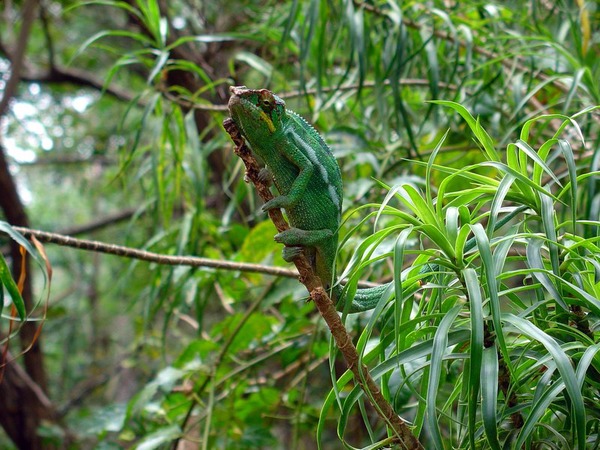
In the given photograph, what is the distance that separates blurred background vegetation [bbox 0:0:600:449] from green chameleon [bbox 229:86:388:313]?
0.31 feet

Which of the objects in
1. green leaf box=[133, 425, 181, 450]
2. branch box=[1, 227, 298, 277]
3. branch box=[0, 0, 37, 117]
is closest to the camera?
branch box=[1, 227, 298, 277]

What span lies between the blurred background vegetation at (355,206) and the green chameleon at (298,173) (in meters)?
0.09

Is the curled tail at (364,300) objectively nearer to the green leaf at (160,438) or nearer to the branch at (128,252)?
the branch at (128,252)

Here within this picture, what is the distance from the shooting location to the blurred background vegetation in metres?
0.89

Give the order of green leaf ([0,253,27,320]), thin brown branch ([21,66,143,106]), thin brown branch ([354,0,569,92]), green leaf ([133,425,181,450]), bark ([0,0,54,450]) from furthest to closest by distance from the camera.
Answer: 1. thin brown branch ([21,66,143,106])
2. bark ([0,0,54,450])
3. thin brown branch ([354,0,569,92])
4. green leaf ([133,425,181,450])
5. green leaf ([0,253,27,320])

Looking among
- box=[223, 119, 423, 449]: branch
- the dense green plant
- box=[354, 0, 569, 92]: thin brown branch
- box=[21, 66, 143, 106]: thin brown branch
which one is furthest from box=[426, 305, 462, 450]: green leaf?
box=[21, 66, 143, 106]: thin brown branch

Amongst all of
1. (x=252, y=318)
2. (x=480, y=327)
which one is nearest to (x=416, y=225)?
(x=480, y=327)

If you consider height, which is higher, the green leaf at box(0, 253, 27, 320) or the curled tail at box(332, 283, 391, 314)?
the green leaf at box(0, 253, 27, 320)

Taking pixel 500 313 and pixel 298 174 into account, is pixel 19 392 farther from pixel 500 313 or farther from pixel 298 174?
pixel 500 313

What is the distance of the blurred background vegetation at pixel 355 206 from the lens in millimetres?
891

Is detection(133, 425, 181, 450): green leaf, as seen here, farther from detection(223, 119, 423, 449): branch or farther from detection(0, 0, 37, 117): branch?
detection(0, 0, 37, 117): branch

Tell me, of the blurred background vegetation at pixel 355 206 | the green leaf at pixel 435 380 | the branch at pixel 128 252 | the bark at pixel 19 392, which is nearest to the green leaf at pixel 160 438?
the blurred background vegetation at pixel 355 206

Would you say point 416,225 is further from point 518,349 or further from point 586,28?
point 586,28

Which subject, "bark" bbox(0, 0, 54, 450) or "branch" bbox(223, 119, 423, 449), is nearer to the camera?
"branch" bbox(223, 119, 423, 449)
